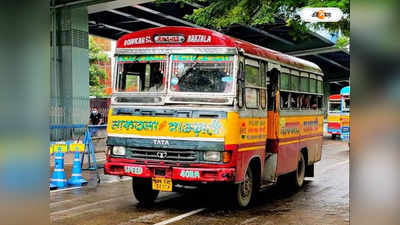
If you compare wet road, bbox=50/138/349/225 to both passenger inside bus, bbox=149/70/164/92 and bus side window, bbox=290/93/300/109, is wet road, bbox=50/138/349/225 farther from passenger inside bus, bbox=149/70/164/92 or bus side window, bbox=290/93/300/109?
passenger inside bus, bbox=149/70/164/92

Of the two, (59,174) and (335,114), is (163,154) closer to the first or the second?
(59,174)

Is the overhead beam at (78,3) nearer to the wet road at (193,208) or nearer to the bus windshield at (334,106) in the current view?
the wet road at (193,208)

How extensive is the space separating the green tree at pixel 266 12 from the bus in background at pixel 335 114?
58.3ft

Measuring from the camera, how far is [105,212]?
9.17 metres

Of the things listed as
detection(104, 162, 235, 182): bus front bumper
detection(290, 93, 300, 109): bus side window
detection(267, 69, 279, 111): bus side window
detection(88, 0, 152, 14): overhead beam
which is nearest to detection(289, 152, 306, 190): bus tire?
detection(290, 93, 300, 109): bus side window

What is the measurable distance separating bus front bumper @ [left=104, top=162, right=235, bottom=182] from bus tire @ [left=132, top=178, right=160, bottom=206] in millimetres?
740

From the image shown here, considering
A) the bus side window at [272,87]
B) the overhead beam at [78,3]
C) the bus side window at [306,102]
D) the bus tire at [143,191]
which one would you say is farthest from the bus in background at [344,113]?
the bus tire at [143,191]

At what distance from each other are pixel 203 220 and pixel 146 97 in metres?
2.37

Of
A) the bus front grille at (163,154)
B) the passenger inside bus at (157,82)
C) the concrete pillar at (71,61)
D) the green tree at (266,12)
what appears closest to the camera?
the bus front grille at (163,154)

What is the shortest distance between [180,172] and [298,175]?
4860 mm

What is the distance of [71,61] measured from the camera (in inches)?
1006

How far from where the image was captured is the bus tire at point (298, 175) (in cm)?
1259
